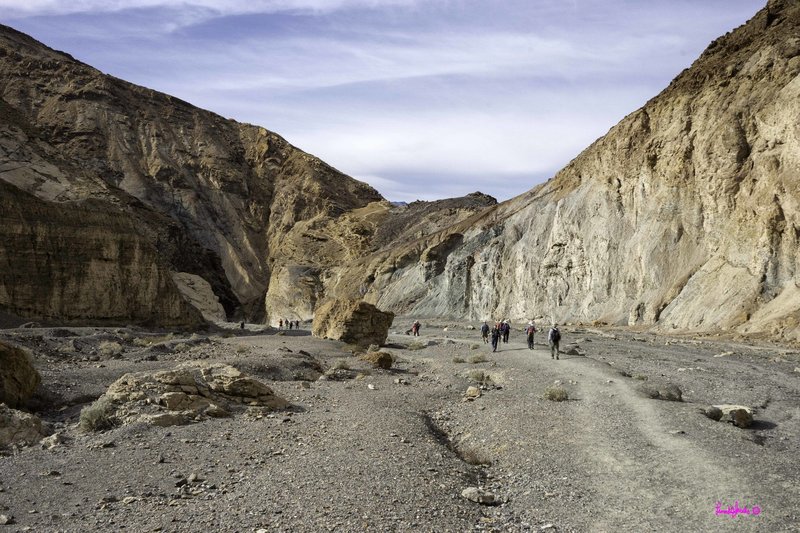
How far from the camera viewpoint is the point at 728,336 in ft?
106

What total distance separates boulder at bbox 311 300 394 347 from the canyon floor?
14.3 metres

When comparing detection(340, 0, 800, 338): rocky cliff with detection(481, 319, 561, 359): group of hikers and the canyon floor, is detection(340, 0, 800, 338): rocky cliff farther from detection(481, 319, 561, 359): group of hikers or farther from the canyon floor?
the canyon floor

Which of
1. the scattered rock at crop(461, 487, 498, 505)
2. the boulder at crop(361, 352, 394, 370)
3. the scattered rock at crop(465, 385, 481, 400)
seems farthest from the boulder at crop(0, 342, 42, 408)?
the boulder at crop(361, 352, 394, 370)

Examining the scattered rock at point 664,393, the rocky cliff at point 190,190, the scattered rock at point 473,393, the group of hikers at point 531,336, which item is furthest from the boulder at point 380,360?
the rocky cliff at point 190,190

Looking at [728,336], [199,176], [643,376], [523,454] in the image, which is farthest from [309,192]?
[523,454]

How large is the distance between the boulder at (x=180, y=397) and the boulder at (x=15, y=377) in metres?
1.93

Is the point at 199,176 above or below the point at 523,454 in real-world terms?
above

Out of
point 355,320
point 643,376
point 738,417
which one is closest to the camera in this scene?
point 738,417

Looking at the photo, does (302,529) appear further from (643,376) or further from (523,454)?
(643,376)

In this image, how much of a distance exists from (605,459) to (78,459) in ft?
27.4

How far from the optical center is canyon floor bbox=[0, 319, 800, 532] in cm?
→ 856

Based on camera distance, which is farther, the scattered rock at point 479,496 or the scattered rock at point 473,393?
the scattered rock at point 473,393

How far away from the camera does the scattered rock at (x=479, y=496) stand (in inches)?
372

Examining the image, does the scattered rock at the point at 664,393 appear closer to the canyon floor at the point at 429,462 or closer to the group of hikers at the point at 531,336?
the canyon floor at the point at 429,462
